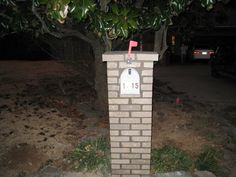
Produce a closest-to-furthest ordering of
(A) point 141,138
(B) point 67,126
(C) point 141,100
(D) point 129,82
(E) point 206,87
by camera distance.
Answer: (D) point 129,82, (C) point 141,100, (A) point 141,138, (B) point 67,126, (E) point 206,87

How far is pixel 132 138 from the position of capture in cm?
387

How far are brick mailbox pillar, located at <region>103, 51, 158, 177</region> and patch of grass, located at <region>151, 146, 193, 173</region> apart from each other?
0.34 meters

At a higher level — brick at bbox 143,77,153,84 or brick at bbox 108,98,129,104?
brick at bbox 143,77,153,84

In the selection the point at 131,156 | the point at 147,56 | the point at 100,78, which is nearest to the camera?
the point at 147,56

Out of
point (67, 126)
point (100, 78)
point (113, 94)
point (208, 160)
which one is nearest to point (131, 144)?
point (113, 94)

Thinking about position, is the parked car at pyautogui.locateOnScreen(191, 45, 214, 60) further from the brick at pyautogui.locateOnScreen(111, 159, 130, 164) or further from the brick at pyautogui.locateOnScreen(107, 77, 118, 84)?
the brick at pyautogui.locateOnScreen(107, 77, 118, 84)

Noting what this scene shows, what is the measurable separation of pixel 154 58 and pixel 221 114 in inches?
179

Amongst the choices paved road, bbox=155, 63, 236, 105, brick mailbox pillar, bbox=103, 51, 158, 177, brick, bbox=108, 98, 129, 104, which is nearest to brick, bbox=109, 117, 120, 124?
brick mailbox pillar, bbox=103, 51, 158, 177

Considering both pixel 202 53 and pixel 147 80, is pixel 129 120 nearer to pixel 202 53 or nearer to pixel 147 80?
pixel 147 80

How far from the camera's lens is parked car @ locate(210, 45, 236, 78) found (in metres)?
11.3

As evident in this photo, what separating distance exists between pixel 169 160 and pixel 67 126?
88.3 inches

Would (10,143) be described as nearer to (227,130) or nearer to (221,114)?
(227,130)

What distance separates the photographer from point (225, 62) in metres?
11.9

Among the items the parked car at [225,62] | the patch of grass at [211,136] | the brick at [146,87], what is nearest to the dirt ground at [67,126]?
the patch of grass at [211,136]
